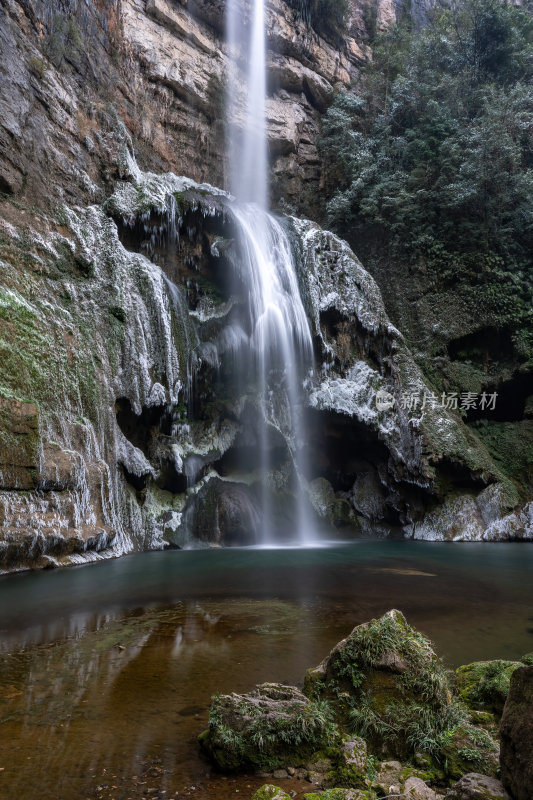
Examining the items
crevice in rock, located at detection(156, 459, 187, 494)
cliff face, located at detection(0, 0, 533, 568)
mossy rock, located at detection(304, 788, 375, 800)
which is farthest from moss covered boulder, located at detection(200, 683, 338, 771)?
crevice in rock, located at detection(156, 459, 187, 494)

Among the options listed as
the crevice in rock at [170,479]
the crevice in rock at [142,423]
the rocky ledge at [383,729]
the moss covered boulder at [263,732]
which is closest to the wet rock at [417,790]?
the rocky ledge at [383,729]

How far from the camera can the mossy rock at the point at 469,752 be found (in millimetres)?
2745

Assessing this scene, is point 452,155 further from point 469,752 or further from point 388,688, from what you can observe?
point 469,752

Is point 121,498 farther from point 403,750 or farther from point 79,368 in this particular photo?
point 403,750

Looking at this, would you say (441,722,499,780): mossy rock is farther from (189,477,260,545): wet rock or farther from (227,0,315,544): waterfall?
(227,0,315,544): waterfall

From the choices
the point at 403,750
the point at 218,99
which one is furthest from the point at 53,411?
the point at 218,99

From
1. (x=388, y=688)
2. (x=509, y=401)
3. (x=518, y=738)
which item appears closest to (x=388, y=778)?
(x=388, y=688)

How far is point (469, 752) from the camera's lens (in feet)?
9.21

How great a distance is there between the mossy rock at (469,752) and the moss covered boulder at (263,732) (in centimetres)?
64

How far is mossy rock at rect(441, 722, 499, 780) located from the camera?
2.74 metres

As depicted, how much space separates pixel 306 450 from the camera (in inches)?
766

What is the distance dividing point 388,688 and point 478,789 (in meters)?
1.22

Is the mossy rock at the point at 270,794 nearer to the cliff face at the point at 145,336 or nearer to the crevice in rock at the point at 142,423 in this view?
the cliff face at the point at 145,336

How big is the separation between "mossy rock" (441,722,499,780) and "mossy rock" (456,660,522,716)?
57cm
